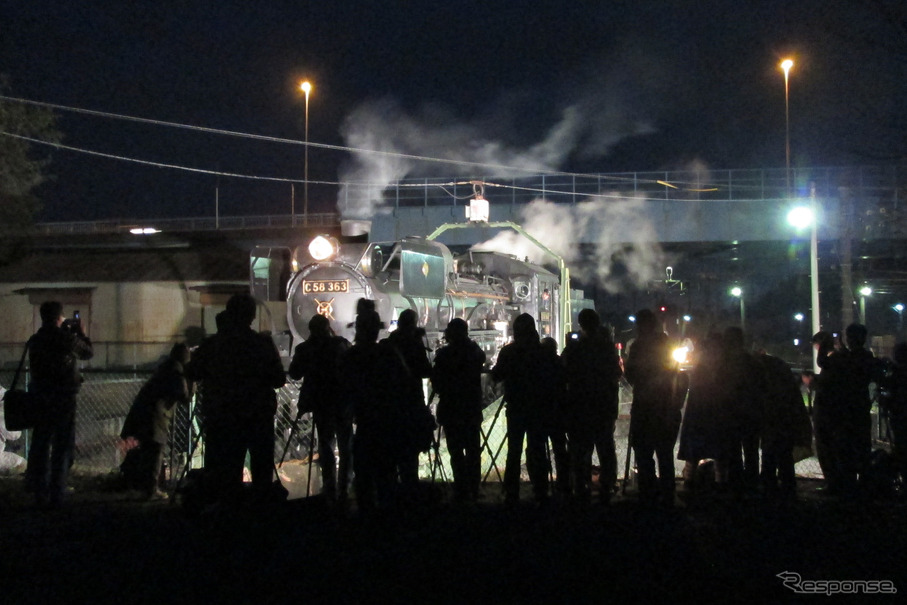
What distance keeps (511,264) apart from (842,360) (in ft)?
32.2

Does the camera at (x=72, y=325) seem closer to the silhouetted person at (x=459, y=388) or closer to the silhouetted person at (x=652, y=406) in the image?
the silhouetted person at (x=459, y=388)

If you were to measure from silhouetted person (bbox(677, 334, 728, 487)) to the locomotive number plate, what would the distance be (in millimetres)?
6027

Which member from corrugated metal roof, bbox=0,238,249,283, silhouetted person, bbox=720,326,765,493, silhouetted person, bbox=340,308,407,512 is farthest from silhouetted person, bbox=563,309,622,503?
corrugated metal roof, bbox=0,238,249,283

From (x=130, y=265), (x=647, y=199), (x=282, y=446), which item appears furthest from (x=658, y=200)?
(x=282, y=446)

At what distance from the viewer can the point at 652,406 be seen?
7188 mm

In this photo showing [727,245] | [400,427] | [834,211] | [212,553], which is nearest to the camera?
[212,553]

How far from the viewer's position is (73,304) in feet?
93.4

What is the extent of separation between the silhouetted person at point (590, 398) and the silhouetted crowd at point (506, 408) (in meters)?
0.01

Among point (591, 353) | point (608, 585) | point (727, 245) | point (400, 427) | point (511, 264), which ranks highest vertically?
point (727, 245)

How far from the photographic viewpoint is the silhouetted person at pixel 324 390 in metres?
6.91

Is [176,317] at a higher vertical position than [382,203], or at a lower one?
lower

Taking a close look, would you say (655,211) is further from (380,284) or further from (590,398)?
(590,398)

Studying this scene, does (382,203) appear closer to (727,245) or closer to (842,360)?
(727,245)

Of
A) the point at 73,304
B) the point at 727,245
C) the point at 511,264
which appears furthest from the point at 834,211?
the point at 73,304
